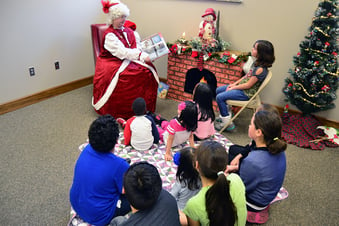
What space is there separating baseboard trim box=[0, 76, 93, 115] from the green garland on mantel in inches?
60.7

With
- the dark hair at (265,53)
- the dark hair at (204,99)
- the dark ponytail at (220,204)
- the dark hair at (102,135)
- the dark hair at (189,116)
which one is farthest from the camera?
the dark hair at (265,53)

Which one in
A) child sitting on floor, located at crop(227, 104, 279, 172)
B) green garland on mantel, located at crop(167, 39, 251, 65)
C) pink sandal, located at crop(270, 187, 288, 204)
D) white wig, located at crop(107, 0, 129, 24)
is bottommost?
pink sandal, located at crop(270, 187, 288, 204)

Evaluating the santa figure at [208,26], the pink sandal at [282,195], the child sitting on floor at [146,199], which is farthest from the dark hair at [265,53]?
the child sitting on floor at [146,199]

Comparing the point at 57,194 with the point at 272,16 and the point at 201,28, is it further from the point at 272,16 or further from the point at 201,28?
the point at 272,16

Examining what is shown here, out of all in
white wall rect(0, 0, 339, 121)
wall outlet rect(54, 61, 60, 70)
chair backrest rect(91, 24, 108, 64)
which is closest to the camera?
white wall rect(0, 0, 339, 121)

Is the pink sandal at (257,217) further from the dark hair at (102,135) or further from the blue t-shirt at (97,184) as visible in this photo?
the dark hair at (102,135)

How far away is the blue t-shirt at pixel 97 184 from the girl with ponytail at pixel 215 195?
0.46m

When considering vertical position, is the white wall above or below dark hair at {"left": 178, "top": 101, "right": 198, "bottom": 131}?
above

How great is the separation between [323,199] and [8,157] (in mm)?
2826

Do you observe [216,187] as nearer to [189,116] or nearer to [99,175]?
[99,175]

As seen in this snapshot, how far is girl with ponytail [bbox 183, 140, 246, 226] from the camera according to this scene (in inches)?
50.3

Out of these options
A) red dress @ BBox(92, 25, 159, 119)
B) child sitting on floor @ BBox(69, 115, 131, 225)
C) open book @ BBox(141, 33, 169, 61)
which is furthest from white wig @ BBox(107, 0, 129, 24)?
child sitting on floor @ BBox(69, 115, 131, 225)

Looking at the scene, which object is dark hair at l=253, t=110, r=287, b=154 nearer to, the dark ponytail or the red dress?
the dark ponytail

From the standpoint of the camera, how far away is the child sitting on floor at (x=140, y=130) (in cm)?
243
